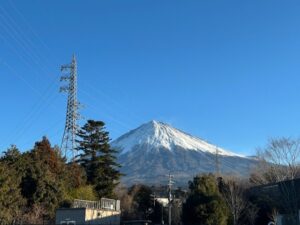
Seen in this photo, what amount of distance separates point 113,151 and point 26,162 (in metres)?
18.5

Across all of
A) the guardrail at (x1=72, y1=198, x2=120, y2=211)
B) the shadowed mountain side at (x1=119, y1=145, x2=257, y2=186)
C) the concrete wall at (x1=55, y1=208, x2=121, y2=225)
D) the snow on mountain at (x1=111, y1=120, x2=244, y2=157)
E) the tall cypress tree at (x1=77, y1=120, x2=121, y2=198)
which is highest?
the snow on mountain at (x1=111, y1=120, x2=244, y2=157)

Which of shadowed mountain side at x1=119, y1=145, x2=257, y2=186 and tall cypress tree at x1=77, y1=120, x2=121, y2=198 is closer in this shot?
tall cypress tree at x1=77, y1=120, x2=121, y2=198

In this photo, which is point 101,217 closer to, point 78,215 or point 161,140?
point 78,215

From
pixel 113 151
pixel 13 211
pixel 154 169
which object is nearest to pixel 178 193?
pixel 113 151

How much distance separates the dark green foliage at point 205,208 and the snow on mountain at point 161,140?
318 ft

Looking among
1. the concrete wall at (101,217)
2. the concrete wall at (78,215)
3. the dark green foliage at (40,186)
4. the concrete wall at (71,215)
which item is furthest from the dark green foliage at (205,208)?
the dark green foliage at (40,186)

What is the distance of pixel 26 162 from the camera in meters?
41.6

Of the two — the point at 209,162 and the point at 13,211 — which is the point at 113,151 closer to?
the point at 13,211

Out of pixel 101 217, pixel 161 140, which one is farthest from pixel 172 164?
pixel 101 217

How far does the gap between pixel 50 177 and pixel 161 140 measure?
368 feet

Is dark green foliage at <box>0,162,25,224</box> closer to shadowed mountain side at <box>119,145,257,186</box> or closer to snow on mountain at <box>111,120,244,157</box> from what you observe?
shadowed mountain side at <box>119,145,257,186</box>

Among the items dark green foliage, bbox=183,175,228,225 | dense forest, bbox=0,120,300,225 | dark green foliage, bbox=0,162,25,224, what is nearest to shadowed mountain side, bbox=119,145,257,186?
dense forest, bbox=0,120,300,225

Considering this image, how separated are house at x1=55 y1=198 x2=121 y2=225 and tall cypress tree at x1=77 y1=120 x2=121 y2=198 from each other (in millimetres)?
7585

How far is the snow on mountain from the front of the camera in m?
149
